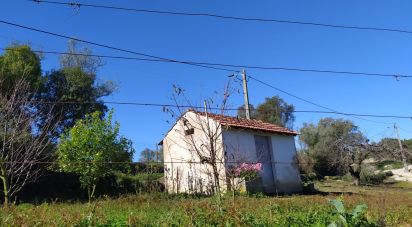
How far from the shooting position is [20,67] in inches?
1030

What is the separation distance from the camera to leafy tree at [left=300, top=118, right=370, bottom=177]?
102 ft

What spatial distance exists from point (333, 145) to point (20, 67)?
2272 centimetres

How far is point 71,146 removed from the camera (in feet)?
65.2

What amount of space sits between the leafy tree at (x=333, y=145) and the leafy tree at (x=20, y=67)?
21.8 metres

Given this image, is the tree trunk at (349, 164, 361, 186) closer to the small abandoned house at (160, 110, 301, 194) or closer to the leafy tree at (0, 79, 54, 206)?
the small abandoned house at (160, 110, 301, 194)

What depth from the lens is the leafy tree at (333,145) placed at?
102ft

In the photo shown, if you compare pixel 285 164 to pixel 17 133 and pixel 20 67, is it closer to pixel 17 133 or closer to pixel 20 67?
pixel 17 133

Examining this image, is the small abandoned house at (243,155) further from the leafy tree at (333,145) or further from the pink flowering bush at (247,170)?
the leafy tree at (333,145)

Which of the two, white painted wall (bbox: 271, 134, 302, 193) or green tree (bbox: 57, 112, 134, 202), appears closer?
green tree (bbox: 57, 112, 134, 202)

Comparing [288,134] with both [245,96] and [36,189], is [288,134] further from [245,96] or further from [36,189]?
[36,189]

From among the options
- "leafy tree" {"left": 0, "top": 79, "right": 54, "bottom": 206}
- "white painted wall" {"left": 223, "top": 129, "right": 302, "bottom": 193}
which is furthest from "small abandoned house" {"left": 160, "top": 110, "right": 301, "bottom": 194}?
"leafy tree" {"left": 0, "top": 79, "right": 54, "bottom": 206}

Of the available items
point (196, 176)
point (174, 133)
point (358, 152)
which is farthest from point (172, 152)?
point (358, 152)

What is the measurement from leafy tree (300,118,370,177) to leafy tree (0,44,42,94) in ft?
71.6

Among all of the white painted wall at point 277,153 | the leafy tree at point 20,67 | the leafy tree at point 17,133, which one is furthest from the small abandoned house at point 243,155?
the leafy tree at point 20,67
